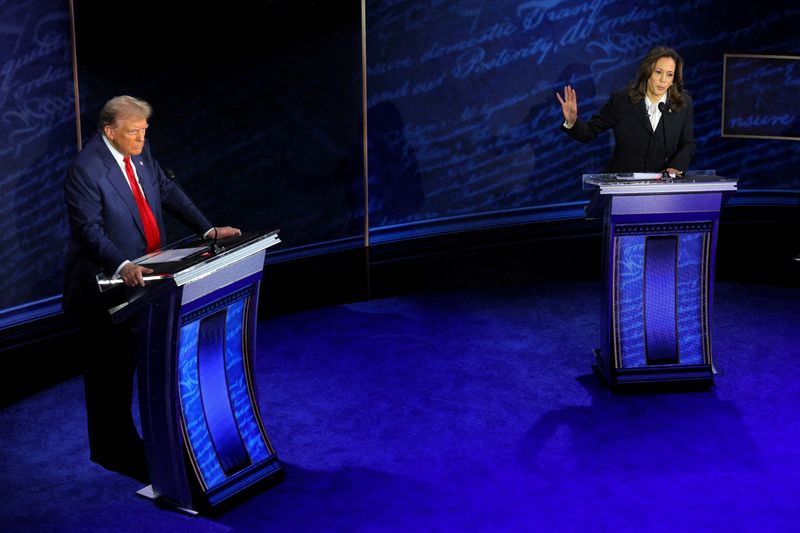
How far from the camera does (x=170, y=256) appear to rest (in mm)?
3396

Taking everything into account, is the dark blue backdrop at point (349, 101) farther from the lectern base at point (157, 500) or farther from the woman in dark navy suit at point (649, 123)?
the woman in dark navy suit at point (649, 123)

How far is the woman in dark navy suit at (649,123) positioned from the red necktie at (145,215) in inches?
86.3

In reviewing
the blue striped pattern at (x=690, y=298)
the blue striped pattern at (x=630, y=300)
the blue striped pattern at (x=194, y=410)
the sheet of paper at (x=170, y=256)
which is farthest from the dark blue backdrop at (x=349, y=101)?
the blue striped pattern at (x=690, y=298)

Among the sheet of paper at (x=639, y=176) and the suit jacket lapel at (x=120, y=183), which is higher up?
the suit jacket lapel at (x=120, y=183)

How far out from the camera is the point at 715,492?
3.74m

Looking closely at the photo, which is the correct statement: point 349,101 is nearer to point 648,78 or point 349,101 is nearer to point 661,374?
point 648,78

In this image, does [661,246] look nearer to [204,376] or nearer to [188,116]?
[204,376]

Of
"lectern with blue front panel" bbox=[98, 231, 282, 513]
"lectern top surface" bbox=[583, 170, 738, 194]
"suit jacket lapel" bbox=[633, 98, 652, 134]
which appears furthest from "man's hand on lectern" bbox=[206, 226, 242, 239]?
"suit jacket lapel" bbox=[633, 98, 652, 134]

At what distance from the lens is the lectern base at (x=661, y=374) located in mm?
4676

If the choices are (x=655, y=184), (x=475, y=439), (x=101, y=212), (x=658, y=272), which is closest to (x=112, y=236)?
(x=101, y=212)

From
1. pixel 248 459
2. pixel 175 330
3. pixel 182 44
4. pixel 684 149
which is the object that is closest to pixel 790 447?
pixel 684 149

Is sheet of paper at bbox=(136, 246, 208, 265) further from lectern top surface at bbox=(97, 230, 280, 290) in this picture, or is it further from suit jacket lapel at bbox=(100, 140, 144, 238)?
suit jacket lapel at bbox=(100, 140, 144, 238)

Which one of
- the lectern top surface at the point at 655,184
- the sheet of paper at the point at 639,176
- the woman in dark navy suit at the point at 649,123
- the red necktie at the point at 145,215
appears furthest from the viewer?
the woman in dark navy suit at the point at 649,123

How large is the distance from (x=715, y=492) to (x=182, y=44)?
3618 mm
